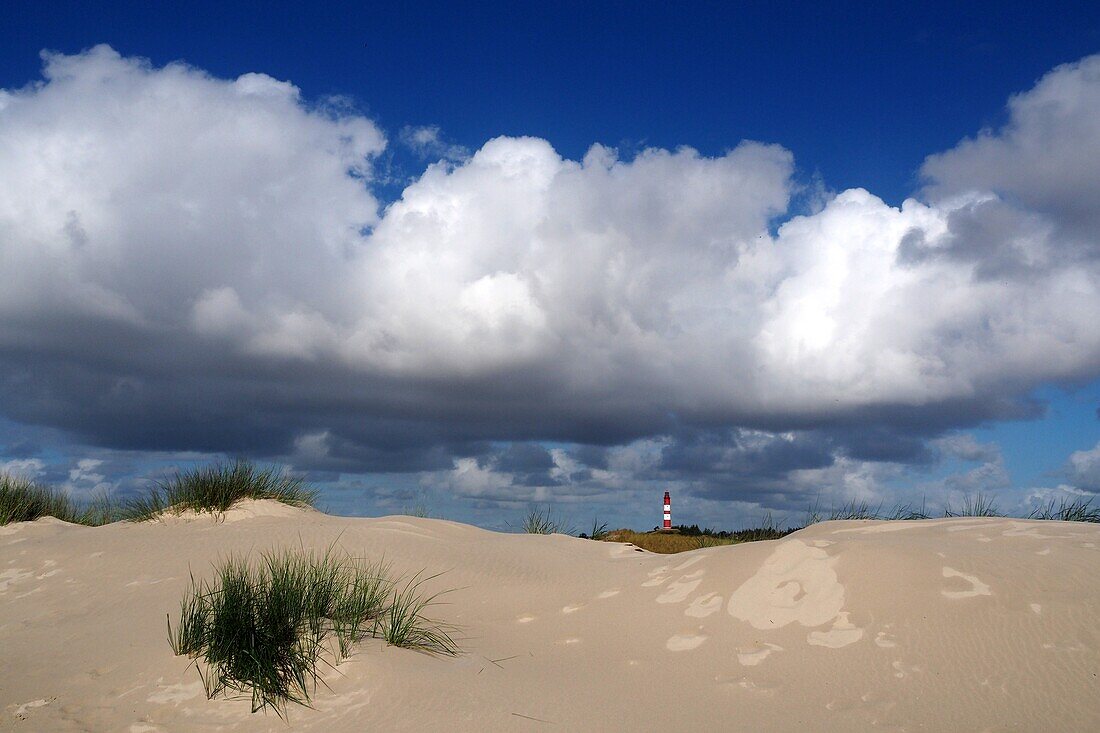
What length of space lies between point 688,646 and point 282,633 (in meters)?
3.20

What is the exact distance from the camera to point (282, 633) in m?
5.99

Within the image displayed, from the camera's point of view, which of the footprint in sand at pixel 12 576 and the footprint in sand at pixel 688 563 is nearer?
the footprint in sand at pixel 688 563

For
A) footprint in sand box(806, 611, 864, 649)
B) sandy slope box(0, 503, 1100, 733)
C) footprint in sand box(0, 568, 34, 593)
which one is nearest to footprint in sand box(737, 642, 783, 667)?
sandy slope box(0, 503, 1100, 733)

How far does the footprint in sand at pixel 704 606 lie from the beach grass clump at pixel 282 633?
2.14 m

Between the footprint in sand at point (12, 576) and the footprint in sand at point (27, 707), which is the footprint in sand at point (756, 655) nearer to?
the footprint in sand at point (27, 707)

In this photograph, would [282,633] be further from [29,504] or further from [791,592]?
[29,504]

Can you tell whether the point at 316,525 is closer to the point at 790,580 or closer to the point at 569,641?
the point at 569,641

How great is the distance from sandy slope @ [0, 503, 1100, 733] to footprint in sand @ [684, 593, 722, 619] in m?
0.03

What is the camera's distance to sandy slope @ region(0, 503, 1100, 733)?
535 cm

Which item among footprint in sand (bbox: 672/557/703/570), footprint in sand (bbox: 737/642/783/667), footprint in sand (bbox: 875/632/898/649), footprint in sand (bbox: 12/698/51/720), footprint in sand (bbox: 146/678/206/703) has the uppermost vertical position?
footprint in sand (bbox: 672/557/703/570)

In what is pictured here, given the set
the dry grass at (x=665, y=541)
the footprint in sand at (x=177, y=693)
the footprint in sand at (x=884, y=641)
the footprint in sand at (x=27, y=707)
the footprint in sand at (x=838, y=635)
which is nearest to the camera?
the footprint in sand at (x=27, y=707)

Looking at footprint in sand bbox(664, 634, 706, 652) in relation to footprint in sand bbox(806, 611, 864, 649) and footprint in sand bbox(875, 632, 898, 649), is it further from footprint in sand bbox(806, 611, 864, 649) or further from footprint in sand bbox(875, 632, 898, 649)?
footprint in sand bbox(875, 632, 898, 649)

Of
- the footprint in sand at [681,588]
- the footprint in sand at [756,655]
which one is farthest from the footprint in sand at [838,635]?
the footprint in sand at [681,588]

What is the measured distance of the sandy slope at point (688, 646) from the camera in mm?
5352
